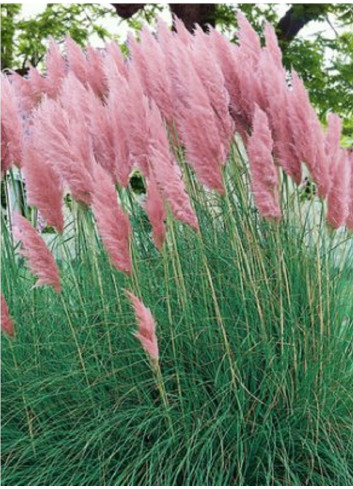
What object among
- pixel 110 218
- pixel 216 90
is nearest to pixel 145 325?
pixel 110 218

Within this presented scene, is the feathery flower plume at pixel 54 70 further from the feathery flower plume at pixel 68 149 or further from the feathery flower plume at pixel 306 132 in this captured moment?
the feathery flower plume at pixel 306 132

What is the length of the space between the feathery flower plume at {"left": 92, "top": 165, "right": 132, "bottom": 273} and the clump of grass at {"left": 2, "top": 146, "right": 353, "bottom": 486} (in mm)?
303

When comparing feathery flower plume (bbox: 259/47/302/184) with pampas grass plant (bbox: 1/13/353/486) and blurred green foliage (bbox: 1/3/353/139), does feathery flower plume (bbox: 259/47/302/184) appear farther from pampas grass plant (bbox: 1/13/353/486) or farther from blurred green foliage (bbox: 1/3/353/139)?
blurred green foliage (bbox: 1/3/353/139)

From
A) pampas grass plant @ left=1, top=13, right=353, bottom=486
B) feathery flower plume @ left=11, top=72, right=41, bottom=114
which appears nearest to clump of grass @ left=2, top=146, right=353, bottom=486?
pampas grass plant @ left=1, top=13, right=353, bottom=486

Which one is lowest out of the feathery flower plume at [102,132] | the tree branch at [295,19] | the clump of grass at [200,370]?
the clump of grass at [200,370]

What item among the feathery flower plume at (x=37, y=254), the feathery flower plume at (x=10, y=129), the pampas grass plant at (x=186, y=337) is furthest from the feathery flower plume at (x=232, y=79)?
the feathery flower plume at (x=37, y=254)

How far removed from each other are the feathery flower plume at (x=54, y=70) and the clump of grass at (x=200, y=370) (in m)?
0.76

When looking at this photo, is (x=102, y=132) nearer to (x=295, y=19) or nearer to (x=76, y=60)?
(x=76, y=60)

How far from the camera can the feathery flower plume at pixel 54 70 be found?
153 inches

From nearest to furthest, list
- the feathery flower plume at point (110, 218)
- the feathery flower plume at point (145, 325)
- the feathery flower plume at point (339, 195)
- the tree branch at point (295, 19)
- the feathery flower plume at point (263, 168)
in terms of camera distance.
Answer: the feathery flower plume at point (145, 325), the feathery flower plume at point (110, 218), the feathery flower plume at point (263, 168), the feathery flower plume at point (339, 195), the tree branch at point (295, 19)

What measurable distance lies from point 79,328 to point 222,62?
1145mm

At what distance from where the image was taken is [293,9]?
9477mm

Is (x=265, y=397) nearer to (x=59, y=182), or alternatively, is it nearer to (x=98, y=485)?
(x=98, y=485)

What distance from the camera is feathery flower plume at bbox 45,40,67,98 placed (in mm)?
3875
